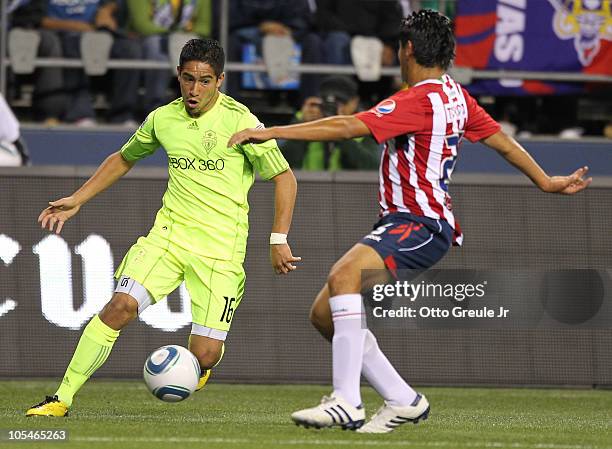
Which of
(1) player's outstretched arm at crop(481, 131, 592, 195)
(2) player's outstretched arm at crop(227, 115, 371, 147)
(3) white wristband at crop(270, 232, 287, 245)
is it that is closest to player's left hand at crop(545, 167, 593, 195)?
(1) player's outstretched arm at crop(481, 131, 592, 195)

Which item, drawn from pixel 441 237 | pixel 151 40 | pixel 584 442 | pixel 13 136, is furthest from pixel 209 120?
pixel 151 40

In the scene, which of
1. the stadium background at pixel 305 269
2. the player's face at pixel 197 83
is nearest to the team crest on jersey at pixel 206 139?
the player's face at pixel 197 83

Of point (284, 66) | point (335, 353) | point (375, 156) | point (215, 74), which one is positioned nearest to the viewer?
point (335, 353)

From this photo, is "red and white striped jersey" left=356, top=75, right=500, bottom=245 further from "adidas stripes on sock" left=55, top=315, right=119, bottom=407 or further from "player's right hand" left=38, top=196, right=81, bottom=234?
"player's right hand" left=38, top=196, right=81, bottom=234

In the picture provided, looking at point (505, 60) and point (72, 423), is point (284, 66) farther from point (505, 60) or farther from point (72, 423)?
point (72, 423)

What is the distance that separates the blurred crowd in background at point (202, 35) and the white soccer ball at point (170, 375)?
23.6 feet

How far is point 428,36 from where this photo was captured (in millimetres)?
7492

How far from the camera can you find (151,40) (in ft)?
50.0

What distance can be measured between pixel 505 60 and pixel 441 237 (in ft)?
26.2

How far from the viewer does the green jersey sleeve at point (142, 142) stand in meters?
8.80

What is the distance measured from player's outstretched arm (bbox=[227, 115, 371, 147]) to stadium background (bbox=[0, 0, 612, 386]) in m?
4.17

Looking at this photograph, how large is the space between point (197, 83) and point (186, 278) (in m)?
1.18

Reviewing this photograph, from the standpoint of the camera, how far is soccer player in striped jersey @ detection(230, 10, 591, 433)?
7355 mm

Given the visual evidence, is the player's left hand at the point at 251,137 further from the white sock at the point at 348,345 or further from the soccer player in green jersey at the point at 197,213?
the soccer player in green jersey at the point at 197,213
